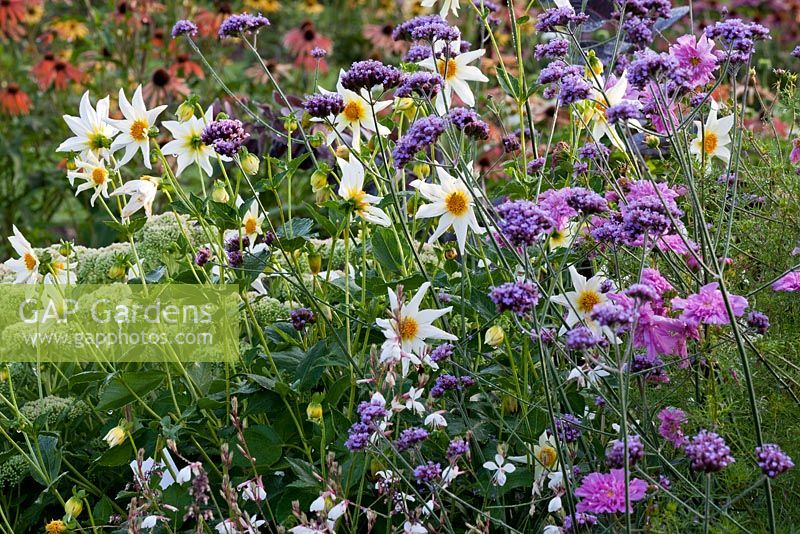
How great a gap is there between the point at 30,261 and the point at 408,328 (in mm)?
823

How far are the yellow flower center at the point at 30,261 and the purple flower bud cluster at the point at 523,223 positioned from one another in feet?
3.57

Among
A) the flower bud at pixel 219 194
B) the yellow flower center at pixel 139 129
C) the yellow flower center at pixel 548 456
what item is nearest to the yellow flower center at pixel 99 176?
the yellow flower center at pixel 139 129

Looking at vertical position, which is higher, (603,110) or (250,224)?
(603,110)

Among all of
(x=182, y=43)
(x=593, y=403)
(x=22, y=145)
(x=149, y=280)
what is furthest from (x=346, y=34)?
(x=593, y=403)

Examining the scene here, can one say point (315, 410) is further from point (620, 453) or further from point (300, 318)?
point (620, 453)

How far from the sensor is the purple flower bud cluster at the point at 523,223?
118 cm

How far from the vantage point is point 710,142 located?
186cm

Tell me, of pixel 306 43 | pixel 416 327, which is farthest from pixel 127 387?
pixel 306 43

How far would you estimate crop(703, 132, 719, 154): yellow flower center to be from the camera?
185 cm

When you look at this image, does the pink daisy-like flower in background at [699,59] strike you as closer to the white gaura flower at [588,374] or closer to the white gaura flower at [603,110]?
the white gaura flower at [603,110]

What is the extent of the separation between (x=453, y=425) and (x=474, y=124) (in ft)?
1.59

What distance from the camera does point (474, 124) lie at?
1.62m

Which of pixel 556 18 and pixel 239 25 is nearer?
pixel 556 18

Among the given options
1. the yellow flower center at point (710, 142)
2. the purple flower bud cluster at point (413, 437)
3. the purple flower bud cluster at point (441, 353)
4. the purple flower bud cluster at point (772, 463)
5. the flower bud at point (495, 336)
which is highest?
the purple flower bud cluster at point (772, 463)
